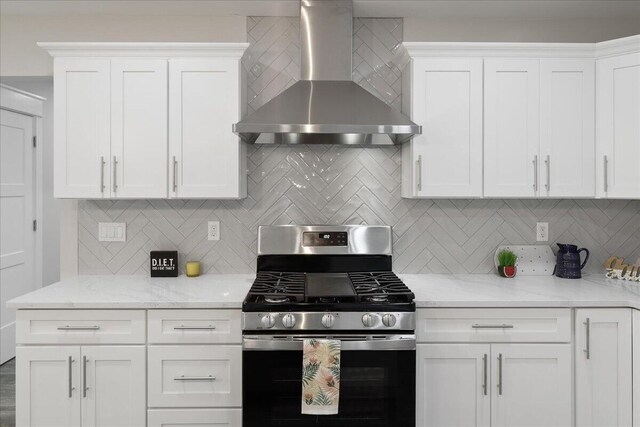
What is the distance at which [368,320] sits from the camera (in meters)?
2.37

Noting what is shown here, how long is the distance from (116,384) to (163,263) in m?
0.78

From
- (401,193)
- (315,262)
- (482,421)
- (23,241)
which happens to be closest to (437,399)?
(482,421)

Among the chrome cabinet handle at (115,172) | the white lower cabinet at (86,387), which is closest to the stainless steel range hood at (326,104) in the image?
the chrome cabinet handle at (115,172)

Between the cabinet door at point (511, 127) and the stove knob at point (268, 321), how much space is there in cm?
140

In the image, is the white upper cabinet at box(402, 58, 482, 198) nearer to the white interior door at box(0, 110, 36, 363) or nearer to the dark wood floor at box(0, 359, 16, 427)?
the dark wood floor at box(0, 359, 16, 427)

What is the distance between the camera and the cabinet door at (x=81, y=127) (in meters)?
2.83

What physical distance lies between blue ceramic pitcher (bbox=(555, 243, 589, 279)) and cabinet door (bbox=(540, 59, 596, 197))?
1.19 ft

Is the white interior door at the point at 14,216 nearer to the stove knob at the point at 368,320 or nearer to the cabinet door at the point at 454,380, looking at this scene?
the stove knob at the point at 368,320

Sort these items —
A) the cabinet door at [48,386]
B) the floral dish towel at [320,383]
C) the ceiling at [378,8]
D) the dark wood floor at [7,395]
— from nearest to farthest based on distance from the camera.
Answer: the floral dish towel at [320,383] → the cabinet door at [48,386] → the ceiling at [378,8] → the dark wood floor at [7,395]

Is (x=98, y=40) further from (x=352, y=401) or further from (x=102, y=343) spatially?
(x=352, y=401)

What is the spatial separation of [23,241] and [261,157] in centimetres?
280

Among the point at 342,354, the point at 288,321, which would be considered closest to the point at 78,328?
the point at 288,321

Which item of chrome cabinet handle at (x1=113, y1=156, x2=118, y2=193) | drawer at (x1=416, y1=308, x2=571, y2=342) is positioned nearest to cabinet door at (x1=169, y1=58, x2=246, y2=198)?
chrome cabinet handle at (x1=113, y1=156, x2=118, y2=193)

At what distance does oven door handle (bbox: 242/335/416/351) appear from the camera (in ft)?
7.73
